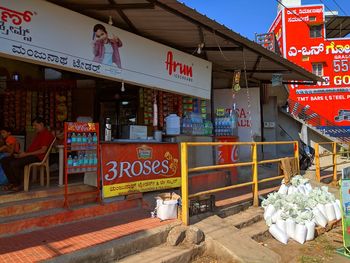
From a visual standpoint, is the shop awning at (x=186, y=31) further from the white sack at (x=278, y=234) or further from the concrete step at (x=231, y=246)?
the white sack at (x=278, y=234)

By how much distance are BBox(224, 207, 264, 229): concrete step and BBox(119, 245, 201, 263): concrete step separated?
56.2 inches

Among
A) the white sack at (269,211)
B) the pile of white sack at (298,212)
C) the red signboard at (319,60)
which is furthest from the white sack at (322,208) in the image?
the red signboard at (319,60)

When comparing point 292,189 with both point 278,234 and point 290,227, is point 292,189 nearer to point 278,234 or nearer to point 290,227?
point 290,227

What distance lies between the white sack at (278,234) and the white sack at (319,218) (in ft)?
3.40

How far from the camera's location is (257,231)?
252 inches

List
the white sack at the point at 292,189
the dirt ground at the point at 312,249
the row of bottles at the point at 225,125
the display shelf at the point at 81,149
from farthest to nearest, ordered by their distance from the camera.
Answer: the row of bottles at the point at 225,125 → the white sack at the point at 292,189 → the display shelf at the point at 81,149 → the dirt ground at the point at 312,249

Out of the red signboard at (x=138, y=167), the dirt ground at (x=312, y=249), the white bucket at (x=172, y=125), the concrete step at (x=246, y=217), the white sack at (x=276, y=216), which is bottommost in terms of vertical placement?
the dirt ground at (x=312, y=249)

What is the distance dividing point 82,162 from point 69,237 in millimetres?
1445

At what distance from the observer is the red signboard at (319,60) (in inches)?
1085

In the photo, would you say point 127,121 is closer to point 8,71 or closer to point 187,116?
point 187,116

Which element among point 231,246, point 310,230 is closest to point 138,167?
point 231,246

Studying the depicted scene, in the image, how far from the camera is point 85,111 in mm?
10758

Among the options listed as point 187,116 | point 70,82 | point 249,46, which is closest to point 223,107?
point 187,116

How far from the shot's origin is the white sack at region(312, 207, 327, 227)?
6934mm
